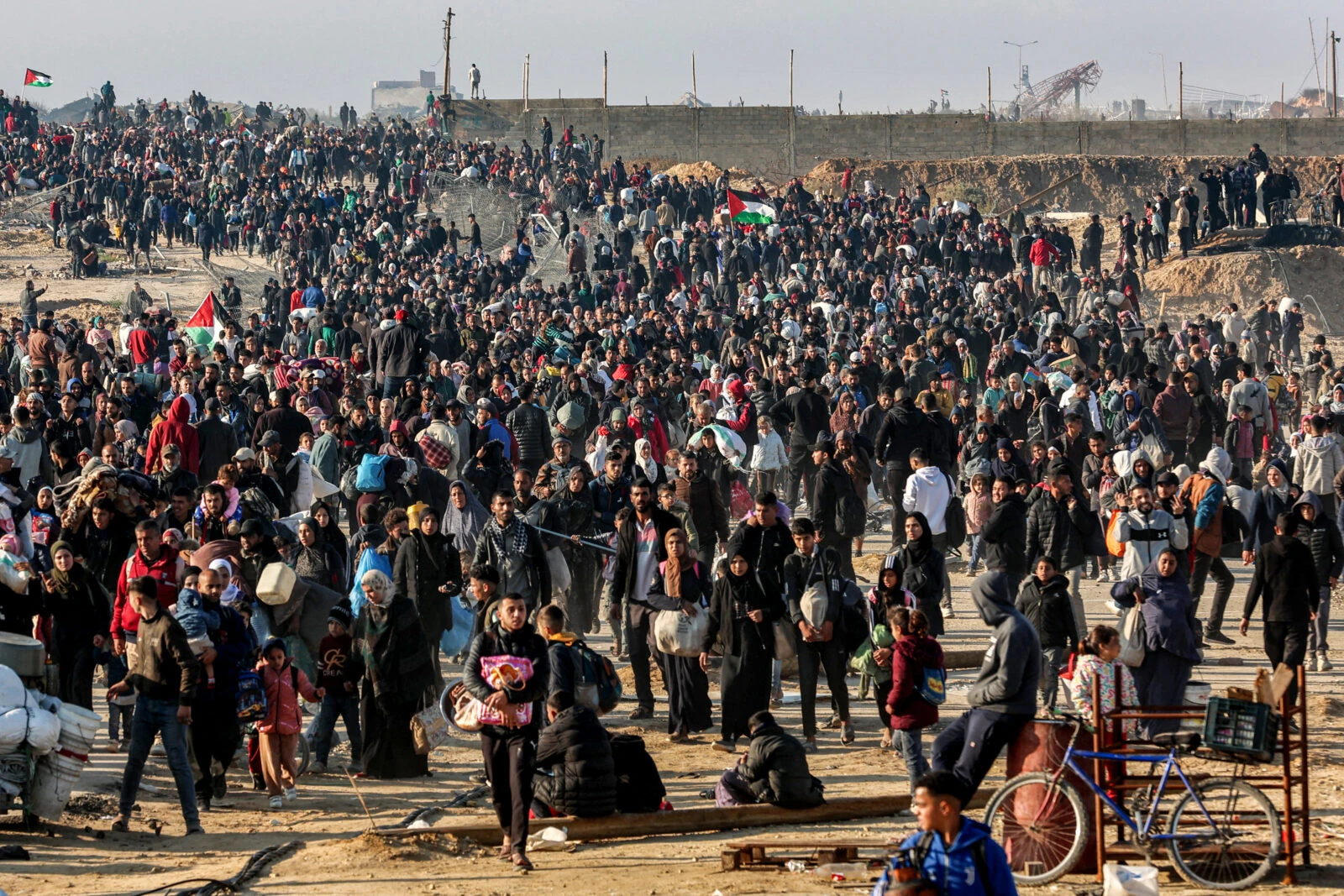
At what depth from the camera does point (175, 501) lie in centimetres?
1259

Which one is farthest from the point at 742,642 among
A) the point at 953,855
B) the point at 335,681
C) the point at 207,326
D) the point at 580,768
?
the point at 207,326

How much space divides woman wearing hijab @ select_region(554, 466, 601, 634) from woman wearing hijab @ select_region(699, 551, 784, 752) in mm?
2210

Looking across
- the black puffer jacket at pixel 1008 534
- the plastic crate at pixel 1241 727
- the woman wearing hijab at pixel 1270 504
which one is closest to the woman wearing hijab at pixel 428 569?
the black puffer jacket at pixel 1008 534

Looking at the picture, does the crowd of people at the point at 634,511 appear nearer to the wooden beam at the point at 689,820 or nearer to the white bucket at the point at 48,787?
the wooden beam at the point at 689,820

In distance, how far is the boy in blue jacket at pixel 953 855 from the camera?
5.62 m

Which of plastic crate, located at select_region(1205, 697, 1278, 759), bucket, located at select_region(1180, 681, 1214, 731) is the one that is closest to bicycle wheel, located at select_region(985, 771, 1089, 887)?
plastic crate, located at select_region(1205, 697, 1278, 759)

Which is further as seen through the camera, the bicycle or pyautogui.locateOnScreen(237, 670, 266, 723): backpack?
pyautogui.locateOnScreen(237, 670, 266, 723): backpack

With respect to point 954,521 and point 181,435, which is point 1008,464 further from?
point 181,435

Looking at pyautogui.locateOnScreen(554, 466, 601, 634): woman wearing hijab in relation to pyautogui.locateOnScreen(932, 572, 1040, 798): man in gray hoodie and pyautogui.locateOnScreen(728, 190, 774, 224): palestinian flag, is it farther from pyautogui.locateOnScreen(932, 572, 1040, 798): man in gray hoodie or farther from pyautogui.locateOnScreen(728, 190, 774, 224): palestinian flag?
pyautogui.locateOnScreen(728, 190, 774, 224): palestinian flag

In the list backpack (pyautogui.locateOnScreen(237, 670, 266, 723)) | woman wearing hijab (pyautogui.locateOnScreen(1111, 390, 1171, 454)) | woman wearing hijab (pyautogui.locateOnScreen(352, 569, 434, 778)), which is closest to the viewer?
backpack (pyautogui.locateOnScreen(237, 670, 266, 723))

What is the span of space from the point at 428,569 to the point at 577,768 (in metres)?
2.82

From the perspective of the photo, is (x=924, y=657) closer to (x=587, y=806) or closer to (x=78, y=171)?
(x=587, y=806)

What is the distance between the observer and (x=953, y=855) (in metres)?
5.65

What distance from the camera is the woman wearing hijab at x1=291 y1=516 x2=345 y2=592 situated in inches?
477
